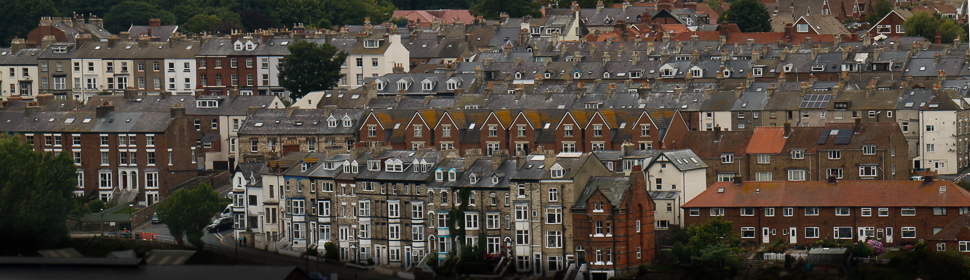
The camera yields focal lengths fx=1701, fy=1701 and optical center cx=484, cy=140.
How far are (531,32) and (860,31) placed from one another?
1494 cm

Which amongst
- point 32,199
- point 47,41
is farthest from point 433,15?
point 32,199

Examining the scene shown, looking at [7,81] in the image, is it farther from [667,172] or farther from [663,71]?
[667,172]

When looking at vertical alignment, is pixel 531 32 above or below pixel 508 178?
above

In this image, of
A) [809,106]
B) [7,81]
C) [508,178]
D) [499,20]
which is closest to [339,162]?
[508,178]

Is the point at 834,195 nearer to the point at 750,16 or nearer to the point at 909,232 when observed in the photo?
the point at 909,232

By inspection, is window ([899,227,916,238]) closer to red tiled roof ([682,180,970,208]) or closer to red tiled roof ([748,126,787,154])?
red tiled roof ([682,180,970,208])

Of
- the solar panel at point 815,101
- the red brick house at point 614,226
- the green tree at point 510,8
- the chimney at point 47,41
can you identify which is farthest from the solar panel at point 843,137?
the green tree at point 510,8

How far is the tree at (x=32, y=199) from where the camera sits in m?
16.5

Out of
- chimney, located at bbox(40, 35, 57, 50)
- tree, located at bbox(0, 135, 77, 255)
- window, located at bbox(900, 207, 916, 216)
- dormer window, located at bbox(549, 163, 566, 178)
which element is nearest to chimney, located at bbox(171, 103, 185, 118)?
tree, located at bbox(0, 135, 77, 255)

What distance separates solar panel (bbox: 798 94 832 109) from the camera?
4697cm

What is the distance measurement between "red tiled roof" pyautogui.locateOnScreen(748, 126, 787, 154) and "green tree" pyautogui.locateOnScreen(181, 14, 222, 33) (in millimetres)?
40949

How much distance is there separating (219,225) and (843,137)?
1549cm

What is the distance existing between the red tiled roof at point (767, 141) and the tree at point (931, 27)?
27767mm

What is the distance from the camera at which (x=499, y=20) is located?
7556 cm
